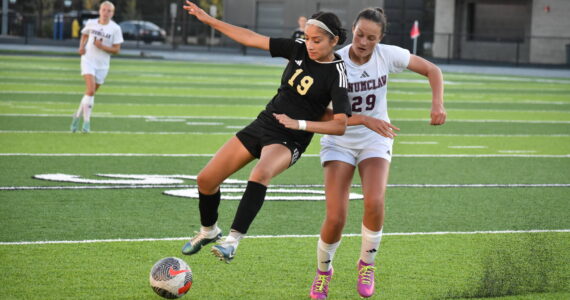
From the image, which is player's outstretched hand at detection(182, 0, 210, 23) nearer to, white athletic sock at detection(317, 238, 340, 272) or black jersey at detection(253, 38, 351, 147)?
black jersey at detection(253, 38, 351, 147)

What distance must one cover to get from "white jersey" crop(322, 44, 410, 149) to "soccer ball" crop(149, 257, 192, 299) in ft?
4.25

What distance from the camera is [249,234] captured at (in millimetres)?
8172

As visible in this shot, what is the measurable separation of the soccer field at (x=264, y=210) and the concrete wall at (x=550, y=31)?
94.2ft

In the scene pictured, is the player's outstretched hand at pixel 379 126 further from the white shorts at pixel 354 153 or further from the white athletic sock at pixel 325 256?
the white athletic sock at pixel 325 256

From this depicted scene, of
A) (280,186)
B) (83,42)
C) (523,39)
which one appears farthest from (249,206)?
(523,39)

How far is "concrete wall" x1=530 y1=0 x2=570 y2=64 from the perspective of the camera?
47.7 meters

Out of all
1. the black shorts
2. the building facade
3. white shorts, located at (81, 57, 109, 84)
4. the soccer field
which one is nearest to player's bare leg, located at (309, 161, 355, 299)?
the soccer field

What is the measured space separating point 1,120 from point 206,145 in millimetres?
4148

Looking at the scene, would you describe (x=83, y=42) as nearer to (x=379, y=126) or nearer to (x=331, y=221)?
(x=331, y=221)

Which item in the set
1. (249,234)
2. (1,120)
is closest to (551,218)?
(249,234)

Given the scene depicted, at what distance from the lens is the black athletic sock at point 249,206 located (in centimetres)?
612

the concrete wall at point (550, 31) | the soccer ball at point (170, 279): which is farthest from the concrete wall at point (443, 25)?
the soccer ball at point (170, 279)

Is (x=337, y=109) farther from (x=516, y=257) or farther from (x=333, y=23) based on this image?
(x=516, y=257)

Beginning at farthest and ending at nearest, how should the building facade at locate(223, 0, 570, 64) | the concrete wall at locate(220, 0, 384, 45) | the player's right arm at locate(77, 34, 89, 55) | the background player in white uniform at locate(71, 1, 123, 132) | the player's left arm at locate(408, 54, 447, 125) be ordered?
the concrete wall at locate(220, 0, 384, 45), the building facade at locate(223, 0, 570, 64), the background player in white uniform at locate(71, 1, 123, 132), the player's right arm at locate(77, 34, 89, 55), the player's left arm at locate(408, 54, 447, 125)
